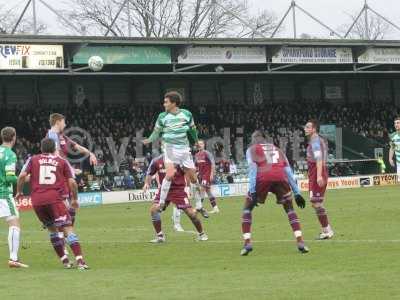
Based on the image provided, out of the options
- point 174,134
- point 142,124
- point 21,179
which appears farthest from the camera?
point 142,124

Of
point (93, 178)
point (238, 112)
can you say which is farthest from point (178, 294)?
point (238, 112)

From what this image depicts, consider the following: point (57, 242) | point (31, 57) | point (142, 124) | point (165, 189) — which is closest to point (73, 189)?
point (57, 242)

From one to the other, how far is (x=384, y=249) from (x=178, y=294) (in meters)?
5.04

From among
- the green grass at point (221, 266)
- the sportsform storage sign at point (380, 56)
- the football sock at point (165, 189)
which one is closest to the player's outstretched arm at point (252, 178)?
the green grass at point (221, 266)

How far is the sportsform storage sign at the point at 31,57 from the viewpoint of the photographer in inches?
1444

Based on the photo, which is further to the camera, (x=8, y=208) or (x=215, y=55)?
(x=215, y=55)

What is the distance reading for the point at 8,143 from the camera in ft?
46.1

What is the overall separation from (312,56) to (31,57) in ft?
49.0

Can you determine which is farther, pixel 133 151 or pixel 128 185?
pixel 133 151

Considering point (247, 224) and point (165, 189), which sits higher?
point (165, 189)

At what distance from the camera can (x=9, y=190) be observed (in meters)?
14.2

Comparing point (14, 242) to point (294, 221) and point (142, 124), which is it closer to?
point (294, 221)

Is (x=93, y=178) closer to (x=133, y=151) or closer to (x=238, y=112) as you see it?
(x=133, y=151)

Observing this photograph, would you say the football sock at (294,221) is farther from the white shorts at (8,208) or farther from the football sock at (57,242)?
the white shorts at (8,208)
